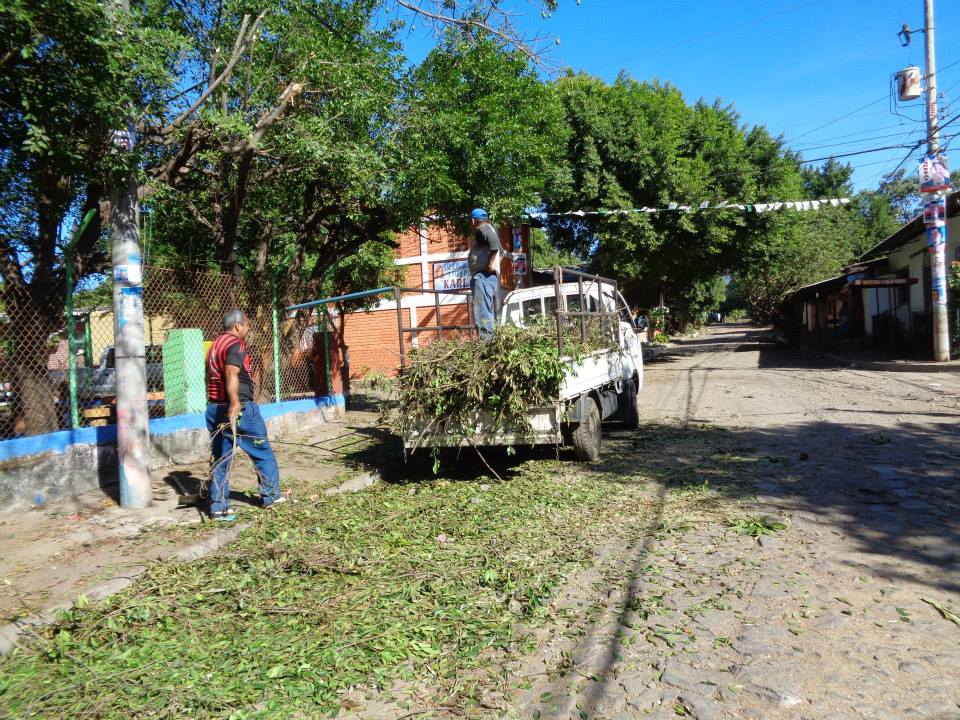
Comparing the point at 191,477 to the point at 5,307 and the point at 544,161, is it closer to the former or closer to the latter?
the point at 5,307

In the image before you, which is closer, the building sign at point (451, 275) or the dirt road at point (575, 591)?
→ the dirt road at point (575, 591)

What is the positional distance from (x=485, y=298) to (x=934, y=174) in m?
14.7

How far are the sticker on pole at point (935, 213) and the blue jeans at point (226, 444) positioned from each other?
57.0 feet

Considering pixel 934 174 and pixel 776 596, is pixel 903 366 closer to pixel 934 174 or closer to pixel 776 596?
pixel 934 174

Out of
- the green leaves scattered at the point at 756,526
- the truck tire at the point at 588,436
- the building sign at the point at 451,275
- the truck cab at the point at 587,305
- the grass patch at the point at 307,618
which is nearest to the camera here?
the grass patch at the point at 307,618

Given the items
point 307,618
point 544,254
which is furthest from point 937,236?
point 544,254

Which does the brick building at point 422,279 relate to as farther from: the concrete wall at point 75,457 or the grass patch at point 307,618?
the grass patch at point 307,618

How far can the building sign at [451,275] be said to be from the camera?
2086 cm

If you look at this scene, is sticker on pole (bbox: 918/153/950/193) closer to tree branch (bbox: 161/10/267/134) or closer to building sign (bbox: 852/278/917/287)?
building sign (bbox: 852/278/917/287)

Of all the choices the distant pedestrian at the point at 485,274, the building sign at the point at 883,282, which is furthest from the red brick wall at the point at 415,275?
the building sign at the point at 883,282

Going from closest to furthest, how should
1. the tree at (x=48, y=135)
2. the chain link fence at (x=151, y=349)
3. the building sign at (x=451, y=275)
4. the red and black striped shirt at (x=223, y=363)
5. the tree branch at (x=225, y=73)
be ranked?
1. the tree at (x=48, y=135)
2. the red and black striped shirt at (x=223, y=363)
3. the chain link fence at (x=151, y=349)
4. the tree branch at (x=225, y=73)
5. the building sign at (x=451, y=275)

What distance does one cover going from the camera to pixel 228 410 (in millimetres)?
5910

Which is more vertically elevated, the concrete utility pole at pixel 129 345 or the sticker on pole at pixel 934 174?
→ the sticker on pole at pixel 934 174

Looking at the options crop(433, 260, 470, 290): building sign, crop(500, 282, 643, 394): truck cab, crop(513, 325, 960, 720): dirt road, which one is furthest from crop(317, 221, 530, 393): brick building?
crop(513, 325, 960, 720): dirt road
